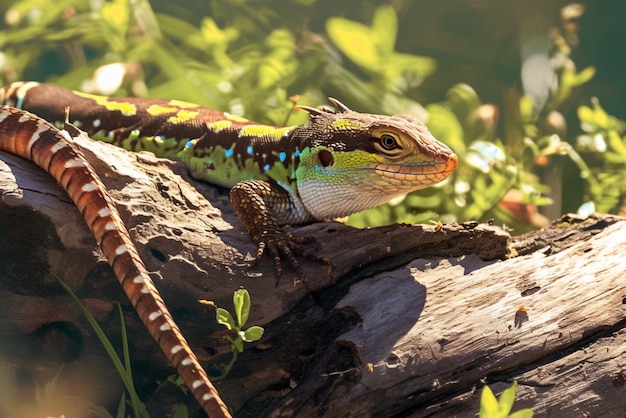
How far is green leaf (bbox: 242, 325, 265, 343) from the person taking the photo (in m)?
1.63

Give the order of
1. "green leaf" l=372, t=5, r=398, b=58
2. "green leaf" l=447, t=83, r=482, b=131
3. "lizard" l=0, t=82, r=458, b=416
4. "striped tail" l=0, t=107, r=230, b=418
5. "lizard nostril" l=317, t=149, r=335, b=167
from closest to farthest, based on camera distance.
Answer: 1. "striped tail" l=0, t=107, r=230, b=418
2. "lizard" l=0, t=82, r=458, b=416
3. "lizard nostril" l=317, t=149, r=335, b=167
4. "green leaf" l=372, t=5, r=398, b=58
5. "green leaf" l=447, t=83, r=482, b=131

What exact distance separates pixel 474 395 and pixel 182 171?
3.51 ft

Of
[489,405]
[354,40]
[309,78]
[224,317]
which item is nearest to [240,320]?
[224,317]

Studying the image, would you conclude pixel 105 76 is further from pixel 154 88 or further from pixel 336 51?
pixel 336 51

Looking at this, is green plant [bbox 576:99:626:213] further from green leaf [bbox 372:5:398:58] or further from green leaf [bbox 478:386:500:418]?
green leaf [bbox 478:386:500:418]

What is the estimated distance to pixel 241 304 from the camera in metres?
1.62

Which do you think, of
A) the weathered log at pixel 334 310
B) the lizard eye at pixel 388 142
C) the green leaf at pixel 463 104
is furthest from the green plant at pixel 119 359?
the green leaf at pixel 463 104

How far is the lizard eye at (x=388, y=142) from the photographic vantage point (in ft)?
6.54

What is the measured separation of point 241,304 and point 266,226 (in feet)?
1.12

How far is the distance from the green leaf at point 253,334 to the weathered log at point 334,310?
11cm

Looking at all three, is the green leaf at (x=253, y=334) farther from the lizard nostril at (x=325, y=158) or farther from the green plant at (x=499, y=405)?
the lizard nostril at (x=325, y=158)

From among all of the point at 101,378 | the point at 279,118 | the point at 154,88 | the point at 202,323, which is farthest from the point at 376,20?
the point at 101,378

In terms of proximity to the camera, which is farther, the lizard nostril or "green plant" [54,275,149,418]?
the lizard nostril

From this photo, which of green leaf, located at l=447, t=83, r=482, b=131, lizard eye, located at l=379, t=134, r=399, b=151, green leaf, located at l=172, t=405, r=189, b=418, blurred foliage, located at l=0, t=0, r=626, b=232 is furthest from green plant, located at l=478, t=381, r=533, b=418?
green leaf, located at l=447, t=83, r=482, b=131
